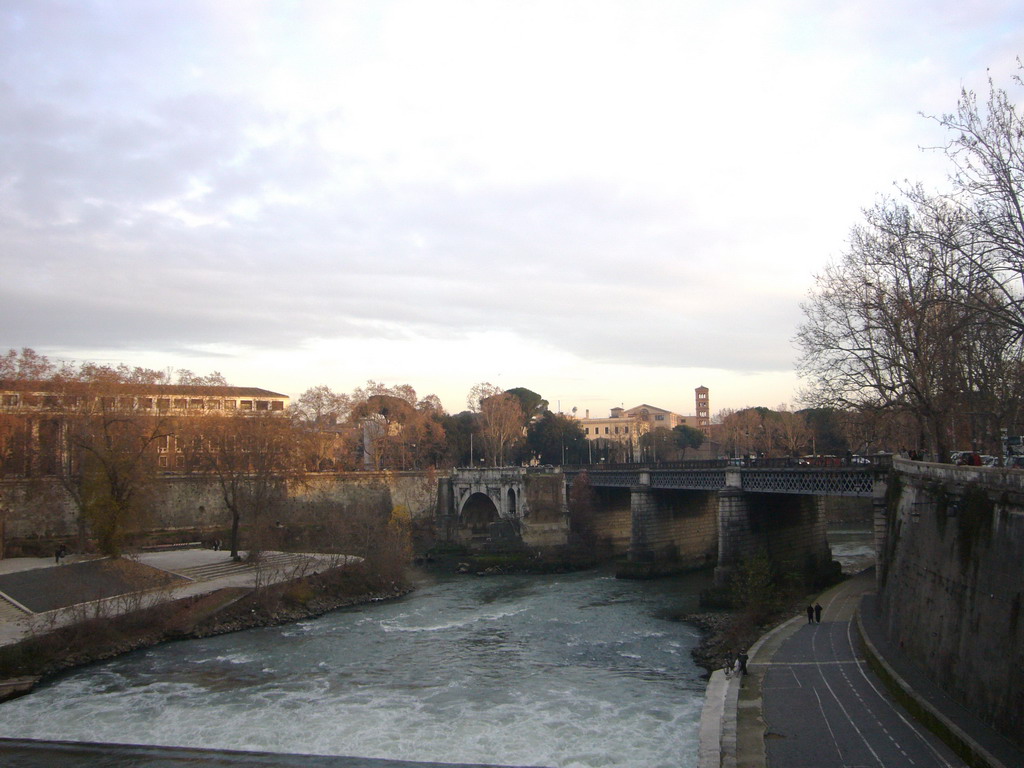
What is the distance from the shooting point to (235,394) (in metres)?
82.2

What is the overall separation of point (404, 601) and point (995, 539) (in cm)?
2960

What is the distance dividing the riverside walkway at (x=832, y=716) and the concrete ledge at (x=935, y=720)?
0.11ft

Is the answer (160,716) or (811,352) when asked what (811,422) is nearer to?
(811,352)

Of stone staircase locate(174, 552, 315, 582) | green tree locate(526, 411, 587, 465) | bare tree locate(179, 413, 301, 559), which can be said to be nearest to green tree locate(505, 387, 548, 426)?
green tree locate(526, 411, 587, 465)

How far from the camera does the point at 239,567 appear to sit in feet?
139

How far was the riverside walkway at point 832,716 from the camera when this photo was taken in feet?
49.1

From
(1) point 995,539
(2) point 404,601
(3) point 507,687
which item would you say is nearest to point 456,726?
(3) point 507,687

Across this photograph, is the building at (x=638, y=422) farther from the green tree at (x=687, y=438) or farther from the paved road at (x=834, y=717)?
the paved road at (x=834, y=717)

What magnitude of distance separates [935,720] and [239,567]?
35.1 m

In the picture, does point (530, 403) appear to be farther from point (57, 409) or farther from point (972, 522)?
point (972, 522)

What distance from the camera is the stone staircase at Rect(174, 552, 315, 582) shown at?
3959 centimetres

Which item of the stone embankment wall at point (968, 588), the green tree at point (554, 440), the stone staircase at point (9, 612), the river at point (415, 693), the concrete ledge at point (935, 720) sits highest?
the green tree at point (554, 440)

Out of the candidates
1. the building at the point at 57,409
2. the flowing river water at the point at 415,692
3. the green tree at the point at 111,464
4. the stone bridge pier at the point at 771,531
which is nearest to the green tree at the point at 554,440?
the building at the point at 57,409

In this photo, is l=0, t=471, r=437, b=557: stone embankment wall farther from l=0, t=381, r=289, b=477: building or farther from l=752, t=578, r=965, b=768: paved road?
l=752, t=578, r=965, b=768: paved road
